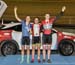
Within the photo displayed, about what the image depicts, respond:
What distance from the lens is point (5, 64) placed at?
11695 millimetres

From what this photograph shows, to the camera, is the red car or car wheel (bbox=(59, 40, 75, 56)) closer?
the red car

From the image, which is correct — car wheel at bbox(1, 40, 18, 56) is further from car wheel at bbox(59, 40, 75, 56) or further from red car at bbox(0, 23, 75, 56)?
car wheel at bbox(59, 40, 75, 56)

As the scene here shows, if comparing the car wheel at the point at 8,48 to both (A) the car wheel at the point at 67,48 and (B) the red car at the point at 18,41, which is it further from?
(A) the car wheel at the point at 67,48

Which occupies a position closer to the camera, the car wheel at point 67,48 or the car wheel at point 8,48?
the car wheel at point 8,48

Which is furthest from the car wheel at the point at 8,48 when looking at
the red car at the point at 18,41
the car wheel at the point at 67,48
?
the car wheel at the point at 67,48

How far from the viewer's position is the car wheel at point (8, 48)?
46.2 feet

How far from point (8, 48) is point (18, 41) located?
58 cm

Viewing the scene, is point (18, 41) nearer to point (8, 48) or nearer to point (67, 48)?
point (8, 48)

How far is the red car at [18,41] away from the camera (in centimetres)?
1414

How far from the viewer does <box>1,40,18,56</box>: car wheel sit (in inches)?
555

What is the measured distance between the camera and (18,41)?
1447 cm

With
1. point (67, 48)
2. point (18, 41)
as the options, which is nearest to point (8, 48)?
point (18, 41)

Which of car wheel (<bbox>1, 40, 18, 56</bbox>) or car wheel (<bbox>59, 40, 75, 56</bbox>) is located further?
car wheel (<bbox>59, 40, 75, 56</bbox>)

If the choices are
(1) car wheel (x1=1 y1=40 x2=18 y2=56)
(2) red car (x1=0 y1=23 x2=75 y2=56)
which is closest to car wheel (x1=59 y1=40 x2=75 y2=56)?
(2) red car (x1=0 y1=23 x2=75 y2=56)
